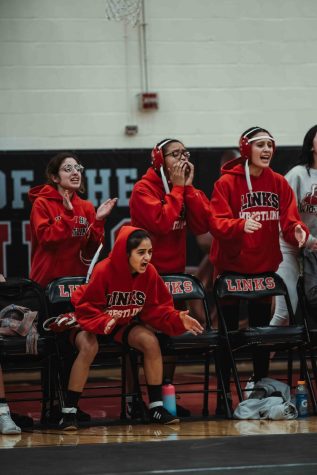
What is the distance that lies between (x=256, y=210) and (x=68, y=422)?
1.92m

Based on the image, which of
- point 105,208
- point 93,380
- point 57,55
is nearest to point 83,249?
point 105,208

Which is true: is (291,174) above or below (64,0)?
below

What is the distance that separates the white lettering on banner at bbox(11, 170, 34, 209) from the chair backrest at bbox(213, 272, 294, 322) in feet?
9.45

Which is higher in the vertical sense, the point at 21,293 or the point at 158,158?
the point at 158,158

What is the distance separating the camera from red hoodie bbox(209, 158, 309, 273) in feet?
22.6

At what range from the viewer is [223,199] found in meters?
6.87

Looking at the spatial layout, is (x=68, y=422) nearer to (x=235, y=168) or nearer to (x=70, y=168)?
(x=70, y=168)

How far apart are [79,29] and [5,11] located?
0.69 meters

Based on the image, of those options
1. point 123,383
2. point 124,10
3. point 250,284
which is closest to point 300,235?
point 250,284

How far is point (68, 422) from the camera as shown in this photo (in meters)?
6.09

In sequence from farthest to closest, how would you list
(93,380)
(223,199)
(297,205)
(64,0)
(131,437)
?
1. (64,0)
2. (93,380)
3. (297,205)
4. (223,199)
5. (131,437)

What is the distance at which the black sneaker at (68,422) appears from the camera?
6.06 m

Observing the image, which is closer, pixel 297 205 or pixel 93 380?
pixel 297 205

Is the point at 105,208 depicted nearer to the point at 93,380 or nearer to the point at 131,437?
the point at 131,437
